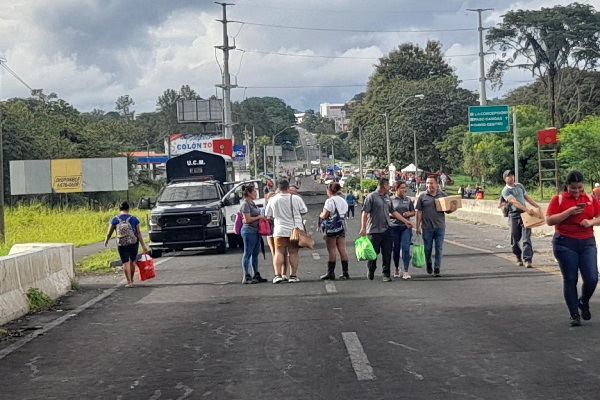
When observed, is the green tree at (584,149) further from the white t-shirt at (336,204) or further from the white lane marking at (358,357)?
the white lane marking at (358,357)

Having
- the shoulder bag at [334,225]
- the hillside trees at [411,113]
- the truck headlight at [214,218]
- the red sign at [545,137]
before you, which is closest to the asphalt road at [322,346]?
the shoulder bag at [334,225]

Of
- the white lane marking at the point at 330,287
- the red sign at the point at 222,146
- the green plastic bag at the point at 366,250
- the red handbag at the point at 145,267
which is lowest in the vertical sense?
the white lane marking at the point at 330,287

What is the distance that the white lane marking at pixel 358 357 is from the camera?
25.8 ft

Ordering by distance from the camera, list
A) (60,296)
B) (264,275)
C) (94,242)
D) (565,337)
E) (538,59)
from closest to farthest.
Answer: (565,337) < (60,296) < (264,275) < (94,242) < (538,59)

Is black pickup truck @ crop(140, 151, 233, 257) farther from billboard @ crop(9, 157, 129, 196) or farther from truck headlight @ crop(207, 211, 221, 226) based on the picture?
billboard @ crop(9, 157, 129, 196)

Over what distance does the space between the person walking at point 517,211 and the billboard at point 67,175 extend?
37.3 meters

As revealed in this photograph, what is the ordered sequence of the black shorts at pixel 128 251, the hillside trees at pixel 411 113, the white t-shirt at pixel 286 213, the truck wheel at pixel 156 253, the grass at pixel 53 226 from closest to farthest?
1. the white t-shirt at pixel 286 213
2. the black shorts at pixel 128 251
3. the truck wheel at pixel 156 253
4. the grass at pixel 53 226
5. the hillside trees at pixel 411 113

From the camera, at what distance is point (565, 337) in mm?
9438

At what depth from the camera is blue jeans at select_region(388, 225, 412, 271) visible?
15.8 metres

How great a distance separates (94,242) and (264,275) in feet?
51.8

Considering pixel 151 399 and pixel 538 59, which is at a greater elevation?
pixel 538 59

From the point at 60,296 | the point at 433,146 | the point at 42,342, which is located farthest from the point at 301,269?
the point at 433,146

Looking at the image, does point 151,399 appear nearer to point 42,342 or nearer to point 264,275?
point 42,342

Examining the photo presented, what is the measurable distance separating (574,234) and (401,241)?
588cm
